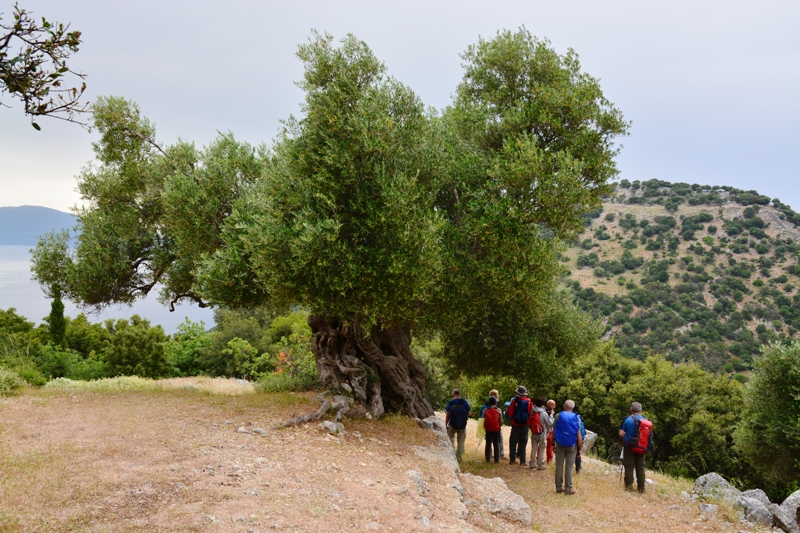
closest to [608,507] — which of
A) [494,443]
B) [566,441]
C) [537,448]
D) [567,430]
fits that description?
[566,441]

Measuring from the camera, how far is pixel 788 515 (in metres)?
15.0

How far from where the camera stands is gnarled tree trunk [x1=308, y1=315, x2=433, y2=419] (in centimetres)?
1686

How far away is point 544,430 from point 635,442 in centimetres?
363

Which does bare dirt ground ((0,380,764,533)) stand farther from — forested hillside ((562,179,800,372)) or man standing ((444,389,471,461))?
forested hillside ((562,179,800,372))

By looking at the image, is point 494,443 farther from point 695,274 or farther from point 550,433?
point 695,274

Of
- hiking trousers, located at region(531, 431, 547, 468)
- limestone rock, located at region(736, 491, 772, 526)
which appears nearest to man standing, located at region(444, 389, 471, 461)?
hiking trousers, located at region(531, 431, 547, 468)

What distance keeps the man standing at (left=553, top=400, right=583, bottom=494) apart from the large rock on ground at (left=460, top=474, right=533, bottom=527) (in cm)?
226

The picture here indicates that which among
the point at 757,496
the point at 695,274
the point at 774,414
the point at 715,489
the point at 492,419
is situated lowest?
the point at 757,496

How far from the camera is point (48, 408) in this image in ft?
50.2

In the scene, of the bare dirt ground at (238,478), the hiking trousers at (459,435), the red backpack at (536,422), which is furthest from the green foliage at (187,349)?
the red backpack at (536,422)

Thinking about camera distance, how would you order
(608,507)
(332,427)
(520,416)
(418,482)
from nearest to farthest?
1. (418,482)
2. (332,427)
3. (608,507)
4. (520,416)

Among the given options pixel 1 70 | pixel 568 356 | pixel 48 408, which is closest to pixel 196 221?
pixel 48 408

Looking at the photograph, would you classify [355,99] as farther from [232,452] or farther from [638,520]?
[638,520]

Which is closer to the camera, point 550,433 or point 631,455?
point 631,455
